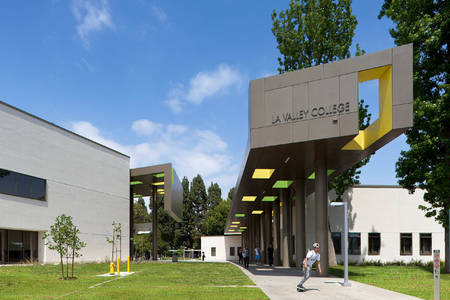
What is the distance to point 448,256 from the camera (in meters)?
26.2

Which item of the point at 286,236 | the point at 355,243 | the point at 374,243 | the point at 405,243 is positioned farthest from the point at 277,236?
the point at 405,243

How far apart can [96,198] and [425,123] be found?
1158 inches

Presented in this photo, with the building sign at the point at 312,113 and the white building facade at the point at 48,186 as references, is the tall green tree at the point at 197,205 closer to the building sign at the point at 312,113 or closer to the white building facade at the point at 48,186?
the white building facade at the point at 48,186

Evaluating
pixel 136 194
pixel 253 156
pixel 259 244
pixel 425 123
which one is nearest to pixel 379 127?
pixel 253 156

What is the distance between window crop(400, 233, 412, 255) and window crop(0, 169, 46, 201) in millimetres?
31461

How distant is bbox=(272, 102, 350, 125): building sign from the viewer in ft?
57.9

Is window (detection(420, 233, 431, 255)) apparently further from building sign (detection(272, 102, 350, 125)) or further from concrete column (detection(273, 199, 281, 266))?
building sign (detection(272, 102, 350, 125))

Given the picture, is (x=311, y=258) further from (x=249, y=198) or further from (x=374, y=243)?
(x=374, y=243)

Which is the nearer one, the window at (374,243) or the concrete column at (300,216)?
the concrete column at (300,216)

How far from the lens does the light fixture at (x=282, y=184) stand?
3152 cm

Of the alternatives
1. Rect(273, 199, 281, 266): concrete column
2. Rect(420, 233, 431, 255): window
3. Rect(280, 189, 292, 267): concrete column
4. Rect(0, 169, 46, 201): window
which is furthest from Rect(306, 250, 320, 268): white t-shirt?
Rect(420, 233, 431, 255): window

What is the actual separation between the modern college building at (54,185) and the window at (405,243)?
22.3m

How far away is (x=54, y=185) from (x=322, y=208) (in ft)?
76.7

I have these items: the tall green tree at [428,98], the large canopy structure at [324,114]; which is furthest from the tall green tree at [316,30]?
the large canopy structure at [324,114]
